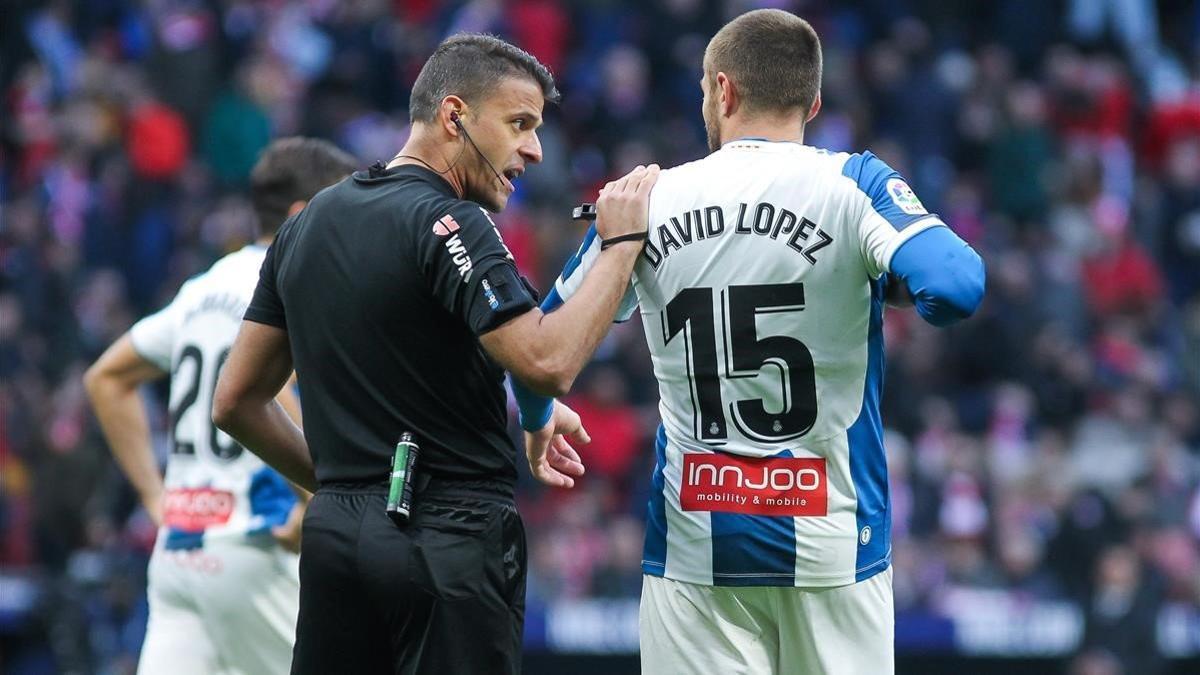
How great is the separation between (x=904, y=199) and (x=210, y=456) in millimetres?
2985

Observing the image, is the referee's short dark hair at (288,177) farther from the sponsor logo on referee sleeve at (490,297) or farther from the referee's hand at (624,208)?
the sponsor logo on referee sleeve at (490,297)

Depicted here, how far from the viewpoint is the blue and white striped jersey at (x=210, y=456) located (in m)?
6.64

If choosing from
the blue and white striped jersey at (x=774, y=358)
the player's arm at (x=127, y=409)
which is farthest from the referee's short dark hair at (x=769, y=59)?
the player's arm at (x=127, y=409)

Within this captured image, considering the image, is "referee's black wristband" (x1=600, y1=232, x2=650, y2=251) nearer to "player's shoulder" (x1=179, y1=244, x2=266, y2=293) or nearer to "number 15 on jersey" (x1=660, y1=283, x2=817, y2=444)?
"number 15 on jersey" (x1=660, y1=283, x2=817, y2=444)

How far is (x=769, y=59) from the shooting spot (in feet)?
16.6

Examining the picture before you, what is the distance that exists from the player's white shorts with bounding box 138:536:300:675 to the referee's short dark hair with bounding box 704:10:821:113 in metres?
2.60

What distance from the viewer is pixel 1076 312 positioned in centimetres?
1680

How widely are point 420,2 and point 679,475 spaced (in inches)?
575

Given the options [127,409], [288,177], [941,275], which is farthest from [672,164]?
[941,275]

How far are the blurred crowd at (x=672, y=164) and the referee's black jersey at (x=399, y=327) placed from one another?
8.37m

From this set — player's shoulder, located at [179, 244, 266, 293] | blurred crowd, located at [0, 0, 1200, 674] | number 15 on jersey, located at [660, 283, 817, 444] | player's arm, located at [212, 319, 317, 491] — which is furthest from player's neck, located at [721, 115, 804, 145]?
blurred crowd, located at [0, 0, 1200, 674]

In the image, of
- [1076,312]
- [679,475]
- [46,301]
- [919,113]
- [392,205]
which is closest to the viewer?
[392,205]

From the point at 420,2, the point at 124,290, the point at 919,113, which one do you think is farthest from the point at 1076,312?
the point at 124,290

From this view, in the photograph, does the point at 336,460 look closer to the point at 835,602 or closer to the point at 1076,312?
the point at 835,602
